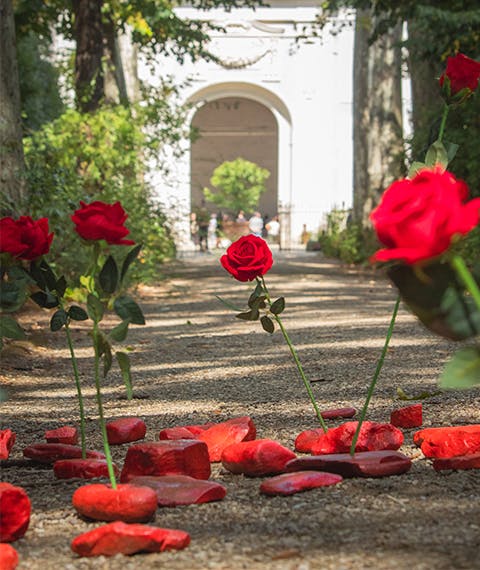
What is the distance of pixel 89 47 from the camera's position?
16.4 meters

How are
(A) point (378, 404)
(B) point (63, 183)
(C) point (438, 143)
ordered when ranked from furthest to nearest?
(B) point (63, 183)
(A) point (378, 404)
(C) point (438, 143)

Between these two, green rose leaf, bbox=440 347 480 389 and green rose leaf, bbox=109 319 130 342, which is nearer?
green rose leaf, bbox=440 347 480 389

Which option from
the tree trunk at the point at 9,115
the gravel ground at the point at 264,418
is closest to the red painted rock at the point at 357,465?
the gravel ground at the point at 264,418

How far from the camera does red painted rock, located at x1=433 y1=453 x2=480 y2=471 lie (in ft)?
9.83

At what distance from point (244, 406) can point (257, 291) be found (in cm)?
123

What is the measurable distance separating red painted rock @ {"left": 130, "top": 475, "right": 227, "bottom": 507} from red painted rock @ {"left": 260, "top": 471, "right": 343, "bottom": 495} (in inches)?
4.5

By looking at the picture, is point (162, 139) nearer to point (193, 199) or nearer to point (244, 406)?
point (244, 406)

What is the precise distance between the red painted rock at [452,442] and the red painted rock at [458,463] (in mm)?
99

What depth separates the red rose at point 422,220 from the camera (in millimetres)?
1750

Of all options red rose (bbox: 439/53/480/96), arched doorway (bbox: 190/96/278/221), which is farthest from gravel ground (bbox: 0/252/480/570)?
arched doorway (bbox: 190/96/278/221)

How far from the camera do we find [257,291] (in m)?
3.45

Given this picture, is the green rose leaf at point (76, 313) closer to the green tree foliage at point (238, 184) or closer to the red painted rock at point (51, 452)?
the red painted rock at point (51, 452)

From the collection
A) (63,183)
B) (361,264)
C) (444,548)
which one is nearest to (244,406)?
(444,548)

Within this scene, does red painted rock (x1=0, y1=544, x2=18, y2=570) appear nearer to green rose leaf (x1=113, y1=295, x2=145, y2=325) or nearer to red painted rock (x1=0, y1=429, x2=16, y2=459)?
green rose leaf (x1=113, y1=295, x2=145, y2=325)
